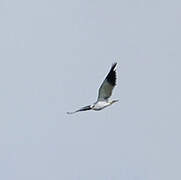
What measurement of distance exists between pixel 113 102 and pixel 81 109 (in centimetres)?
531

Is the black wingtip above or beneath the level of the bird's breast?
above

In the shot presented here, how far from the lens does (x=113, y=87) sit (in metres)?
87.9

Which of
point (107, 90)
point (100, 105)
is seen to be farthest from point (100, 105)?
point (107, 90)

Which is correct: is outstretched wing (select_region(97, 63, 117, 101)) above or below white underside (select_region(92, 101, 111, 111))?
above

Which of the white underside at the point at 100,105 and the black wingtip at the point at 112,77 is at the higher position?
the black wingtip at the point at 112,77

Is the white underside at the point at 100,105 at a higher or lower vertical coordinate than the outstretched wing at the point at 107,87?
lower

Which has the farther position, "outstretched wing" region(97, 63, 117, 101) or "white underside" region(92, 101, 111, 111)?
"white underside" region(92, 101, 111, 111)

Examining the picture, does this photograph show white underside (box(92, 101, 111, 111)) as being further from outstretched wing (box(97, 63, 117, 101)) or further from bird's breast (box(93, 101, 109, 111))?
outstretched wing (box(97, 63, 117, 101))

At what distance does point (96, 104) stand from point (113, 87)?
8.16ft

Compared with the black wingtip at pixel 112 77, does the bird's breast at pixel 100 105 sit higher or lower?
lower

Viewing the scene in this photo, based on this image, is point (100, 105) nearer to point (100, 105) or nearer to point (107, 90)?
point (100, 105)

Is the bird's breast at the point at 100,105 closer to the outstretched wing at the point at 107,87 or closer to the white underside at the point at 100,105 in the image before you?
the white underside at the point at 100,105

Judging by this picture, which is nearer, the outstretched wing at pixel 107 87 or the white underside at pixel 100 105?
the outstretched wing at pixel 107 87

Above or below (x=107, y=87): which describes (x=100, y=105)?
below
